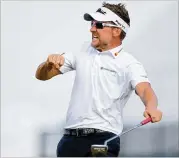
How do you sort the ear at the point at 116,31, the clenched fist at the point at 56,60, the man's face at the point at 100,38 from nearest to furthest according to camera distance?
the clenched fist at the point at 56,60 < the man's face at the point at 100,38 < the ear at the point at 116,31

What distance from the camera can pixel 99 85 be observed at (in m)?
6.11

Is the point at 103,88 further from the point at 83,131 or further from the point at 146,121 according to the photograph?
the point at 146,121

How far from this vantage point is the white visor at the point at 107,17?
628 cm

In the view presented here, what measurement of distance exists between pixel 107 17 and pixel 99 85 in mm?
545

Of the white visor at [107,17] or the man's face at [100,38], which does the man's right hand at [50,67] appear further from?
the white visor at [107,17]

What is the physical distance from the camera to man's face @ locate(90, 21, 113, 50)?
6.20 m

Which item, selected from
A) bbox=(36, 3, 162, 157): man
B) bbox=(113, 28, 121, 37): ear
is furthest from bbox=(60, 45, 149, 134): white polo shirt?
bbox=(113, 28, 121, 37): ear

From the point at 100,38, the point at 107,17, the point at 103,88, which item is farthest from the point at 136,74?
the point at 107,17

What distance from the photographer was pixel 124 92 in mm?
6137

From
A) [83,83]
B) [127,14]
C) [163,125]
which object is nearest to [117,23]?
[127,14]

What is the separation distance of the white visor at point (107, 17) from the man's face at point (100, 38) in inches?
2.3

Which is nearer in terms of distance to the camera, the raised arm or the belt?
the raised arm

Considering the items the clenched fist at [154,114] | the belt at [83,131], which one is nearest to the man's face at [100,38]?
the belt at [83,131]

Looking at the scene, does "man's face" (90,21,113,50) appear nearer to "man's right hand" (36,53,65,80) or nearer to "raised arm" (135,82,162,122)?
"man's right hand" (36,53,65,80)
